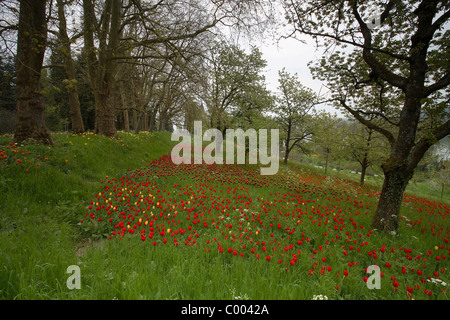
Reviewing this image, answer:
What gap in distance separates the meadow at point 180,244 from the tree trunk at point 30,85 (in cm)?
95

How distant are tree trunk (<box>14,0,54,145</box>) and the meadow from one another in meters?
0.95

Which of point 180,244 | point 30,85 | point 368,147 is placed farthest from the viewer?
point 368,147

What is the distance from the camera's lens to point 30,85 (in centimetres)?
569

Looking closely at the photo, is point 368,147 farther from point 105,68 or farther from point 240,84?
point 105,68

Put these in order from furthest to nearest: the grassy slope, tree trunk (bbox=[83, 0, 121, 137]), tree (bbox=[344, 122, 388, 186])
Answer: tree (bbox=[344, 122, 388, 186])
tree trunk (bbox=[83, 0, 121, 137])
the grassy slope

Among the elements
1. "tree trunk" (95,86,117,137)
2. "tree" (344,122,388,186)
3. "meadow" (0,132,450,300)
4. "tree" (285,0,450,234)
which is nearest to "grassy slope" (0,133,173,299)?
"meadow" (0,132,450,300)

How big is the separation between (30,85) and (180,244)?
724 centimetres

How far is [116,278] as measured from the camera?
192 cm

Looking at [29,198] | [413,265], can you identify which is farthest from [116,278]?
Result: [413,265]

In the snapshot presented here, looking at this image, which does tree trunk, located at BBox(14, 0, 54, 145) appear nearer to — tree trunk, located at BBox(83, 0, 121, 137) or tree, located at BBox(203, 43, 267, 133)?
tree trunk, located at BBox(83, 0, 121, 137)

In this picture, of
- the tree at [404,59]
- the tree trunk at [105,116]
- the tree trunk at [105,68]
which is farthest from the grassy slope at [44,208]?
the tree at [404,59]

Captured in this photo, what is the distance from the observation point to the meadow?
75.9 inches

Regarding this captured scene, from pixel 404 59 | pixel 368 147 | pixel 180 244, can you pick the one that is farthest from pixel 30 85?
pixel 368 147
